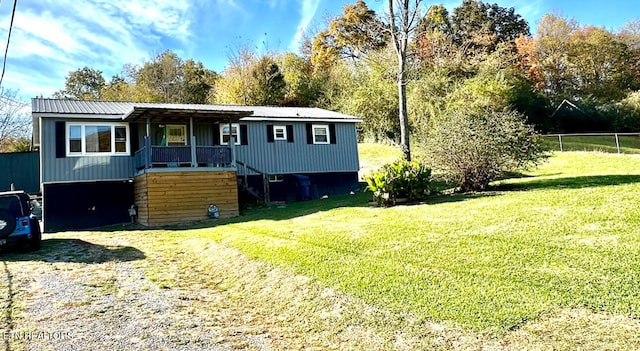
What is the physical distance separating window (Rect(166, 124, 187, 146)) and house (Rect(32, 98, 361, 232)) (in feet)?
0.12

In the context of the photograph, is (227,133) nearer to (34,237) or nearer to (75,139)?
(75,139)

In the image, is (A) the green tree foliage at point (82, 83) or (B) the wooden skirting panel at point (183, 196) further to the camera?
(A) the green tree foliage at point (82, 83)

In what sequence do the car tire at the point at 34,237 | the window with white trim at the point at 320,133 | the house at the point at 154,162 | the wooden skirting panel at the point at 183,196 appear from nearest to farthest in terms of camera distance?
the car tire at the point at 34,237, the wooden skirting panel at the point at 183,196, the house at the point at 154,162, the window with white trim at the point at 320,133

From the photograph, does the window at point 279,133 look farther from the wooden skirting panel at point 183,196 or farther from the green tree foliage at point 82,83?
the green tree foliage at point 82,83

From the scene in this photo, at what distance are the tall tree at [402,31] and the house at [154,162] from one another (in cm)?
498

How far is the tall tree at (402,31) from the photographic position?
45.8 feet

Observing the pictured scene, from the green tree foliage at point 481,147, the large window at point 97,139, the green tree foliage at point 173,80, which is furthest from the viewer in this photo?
the green tree foliage at point 173,80

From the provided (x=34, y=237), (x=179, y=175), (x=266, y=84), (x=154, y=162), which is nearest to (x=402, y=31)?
(x=179, y=175)

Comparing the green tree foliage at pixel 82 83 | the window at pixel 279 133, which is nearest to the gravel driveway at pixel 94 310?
the window at pixel 279 133

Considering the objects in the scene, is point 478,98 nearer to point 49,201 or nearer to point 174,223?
point 174,223

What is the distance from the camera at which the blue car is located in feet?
27.4

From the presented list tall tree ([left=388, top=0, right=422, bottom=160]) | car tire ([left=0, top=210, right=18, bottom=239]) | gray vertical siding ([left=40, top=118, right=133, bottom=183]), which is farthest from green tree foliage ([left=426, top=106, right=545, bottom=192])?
gray vertical siding ([left=40, top=118, right=133, bottom=183])

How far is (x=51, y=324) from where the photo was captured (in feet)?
14.7

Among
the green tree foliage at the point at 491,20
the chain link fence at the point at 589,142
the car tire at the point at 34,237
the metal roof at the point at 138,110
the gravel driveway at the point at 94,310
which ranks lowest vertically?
the gravel driveway at the point at 94,310
